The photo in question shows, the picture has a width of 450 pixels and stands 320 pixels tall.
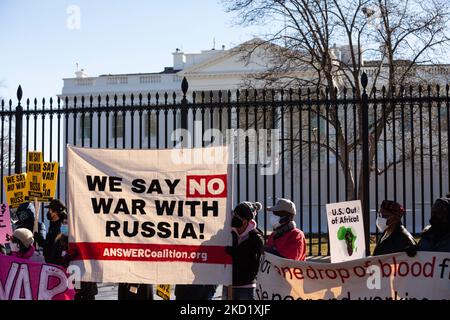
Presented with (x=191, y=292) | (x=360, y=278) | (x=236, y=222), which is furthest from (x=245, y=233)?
(x=360, y=278)

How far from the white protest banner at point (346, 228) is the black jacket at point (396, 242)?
142 cm

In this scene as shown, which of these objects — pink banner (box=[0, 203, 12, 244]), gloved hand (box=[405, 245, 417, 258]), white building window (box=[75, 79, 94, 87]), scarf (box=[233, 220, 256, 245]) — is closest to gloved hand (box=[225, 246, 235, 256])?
scarf (box=[233, 220, 256, 245])

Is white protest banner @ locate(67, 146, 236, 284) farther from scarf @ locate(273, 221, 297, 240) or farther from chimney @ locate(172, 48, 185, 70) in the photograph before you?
chimney @ locate(172, 48, 185, 70)

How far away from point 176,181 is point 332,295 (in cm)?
188

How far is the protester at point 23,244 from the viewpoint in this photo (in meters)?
7.11

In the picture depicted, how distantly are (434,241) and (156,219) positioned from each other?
8.88 feet

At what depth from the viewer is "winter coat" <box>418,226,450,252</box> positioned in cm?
637

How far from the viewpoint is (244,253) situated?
22.1 ft

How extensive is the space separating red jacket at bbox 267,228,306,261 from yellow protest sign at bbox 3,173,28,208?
4277 mm

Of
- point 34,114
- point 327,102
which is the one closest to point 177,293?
point 327,102

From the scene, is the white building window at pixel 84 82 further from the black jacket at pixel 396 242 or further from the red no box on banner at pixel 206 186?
the black jacket at pixel 396 242

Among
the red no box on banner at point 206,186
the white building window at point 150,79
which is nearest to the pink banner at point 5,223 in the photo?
the red no box on banner at point 206,186

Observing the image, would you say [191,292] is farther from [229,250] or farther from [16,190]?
[16,190]

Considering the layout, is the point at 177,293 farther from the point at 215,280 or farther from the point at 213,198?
the point at 213,198
